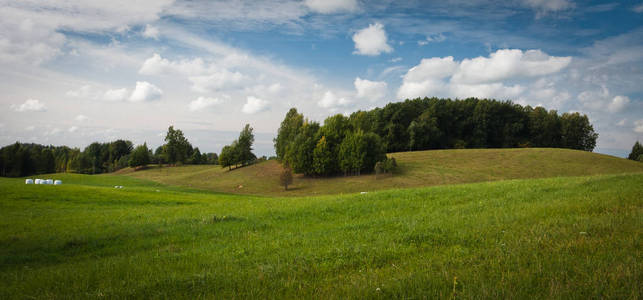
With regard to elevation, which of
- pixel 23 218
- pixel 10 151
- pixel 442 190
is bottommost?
pixel 23 218

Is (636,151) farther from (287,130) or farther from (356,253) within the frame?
(356,253)

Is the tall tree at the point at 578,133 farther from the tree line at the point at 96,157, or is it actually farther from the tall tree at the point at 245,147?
the tree line at the point at 96,157

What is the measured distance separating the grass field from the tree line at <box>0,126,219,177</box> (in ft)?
348

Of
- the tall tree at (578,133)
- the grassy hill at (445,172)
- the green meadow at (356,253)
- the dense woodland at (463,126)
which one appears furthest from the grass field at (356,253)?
the tall tree at (578,133)

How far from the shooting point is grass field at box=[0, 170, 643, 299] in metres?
5.20

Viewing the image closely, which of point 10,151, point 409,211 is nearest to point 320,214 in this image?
point 409,211

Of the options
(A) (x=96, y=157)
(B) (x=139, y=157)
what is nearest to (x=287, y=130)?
(B) (x=139, y=157)

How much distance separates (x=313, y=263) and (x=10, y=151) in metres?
133

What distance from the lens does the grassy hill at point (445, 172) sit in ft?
195

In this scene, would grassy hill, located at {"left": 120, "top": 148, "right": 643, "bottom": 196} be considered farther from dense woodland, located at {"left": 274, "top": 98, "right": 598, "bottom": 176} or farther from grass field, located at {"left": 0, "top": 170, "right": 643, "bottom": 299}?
grass field, located at {"left": 0, "top": 170, "right": 643, "bottom": 299}

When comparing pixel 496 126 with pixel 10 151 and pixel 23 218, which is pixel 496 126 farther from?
pixel 10 151

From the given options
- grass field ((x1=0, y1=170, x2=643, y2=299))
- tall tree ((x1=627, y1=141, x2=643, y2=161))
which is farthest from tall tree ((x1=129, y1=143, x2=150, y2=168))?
tall tree ((x1=627, y1=141, x2=643, y2=161))

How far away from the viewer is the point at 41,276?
7.02 meters

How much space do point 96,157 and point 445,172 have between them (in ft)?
516
